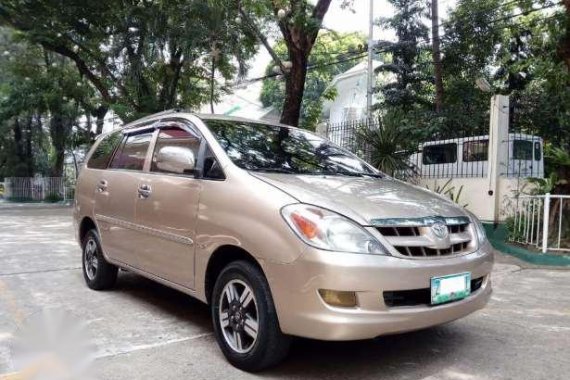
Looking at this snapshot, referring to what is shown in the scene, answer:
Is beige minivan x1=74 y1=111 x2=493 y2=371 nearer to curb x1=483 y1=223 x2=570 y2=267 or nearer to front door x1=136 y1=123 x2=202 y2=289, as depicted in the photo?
front door x1=136 y1=123 x2=202 y2=289

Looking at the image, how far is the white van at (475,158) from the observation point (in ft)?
31.2

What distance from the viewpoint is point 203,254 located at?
11.5 ft

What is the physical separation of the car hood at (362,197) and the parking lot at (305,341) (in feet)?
3.22

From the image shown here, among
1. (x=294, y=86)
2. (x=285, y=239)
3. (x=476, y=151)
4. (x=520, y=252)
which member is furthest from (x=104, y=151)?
(x=476, y=151)

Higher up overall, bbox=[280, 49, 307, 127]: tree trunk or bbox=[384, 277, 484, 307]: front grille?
bbox=[280, 49, 307, 127]: tree trunk

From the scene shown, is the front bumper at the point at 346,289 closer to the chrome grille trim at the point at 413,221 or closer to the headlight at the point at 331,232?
the headlight at the point at 331,232

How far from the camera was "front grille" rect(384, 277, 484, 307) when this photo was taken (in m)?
2.89

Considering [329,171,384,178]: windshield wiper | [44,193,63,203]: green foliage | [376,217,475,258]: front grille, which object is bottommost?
[44,193,63,203]: green foliage

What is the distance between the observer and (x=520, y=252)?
7.51 metres

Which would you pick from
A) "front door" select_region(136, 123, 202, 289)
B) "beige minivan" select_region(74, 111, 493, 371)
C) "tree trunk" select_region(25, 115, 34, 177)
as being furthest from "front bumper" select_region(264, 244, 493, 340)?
"tree trunk" select_region(25, 115, 34, 177)

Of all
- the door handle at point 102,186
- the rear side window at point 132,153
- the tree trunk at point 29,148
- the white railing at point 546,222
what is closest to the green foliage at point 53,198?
the tree trunk at point 29,148

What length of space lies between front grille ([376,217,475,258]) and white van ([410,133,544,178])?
6.34m

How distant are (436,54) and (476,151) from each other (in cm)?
815

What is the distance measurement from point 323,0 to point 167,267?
832 cm
